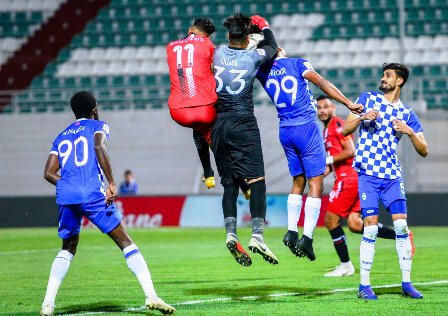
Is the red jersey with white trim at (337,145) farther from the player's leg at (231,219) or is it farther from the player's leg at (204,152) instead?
the player's leg at (231,219)

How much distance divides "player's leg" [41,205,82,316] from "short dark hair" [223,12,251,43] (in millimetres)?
2478

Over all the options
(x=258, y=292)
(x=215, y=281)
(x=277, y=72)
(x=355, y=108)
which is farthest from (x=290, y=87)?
(x=215, y=281)

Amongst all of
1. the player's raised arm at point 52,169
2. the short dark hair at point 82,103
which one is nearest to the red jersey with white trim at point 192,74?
the short dark hair at point 82,103

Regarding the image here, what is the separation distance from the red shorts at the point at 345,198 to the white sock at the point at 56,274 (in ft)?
15.5

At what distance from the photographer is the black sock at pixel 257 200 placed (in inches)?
374

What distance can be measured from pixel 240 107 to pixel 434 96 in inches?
628

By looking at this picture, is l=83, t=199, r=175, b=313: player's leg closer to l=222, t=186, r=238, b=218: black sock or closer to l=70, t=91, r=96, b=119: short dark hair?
l=70, t=91, r=96, b=119: short dark hair

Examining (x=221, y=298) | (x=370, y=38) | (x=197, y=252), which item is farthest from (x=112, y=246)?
(x=370, y=38)

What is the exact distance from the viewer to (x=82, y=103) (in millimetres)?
8516

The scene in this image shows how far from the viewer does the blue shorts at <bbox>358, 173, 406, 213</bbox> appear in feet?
30.3

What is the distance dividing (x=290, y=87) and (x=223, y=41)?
18.7m

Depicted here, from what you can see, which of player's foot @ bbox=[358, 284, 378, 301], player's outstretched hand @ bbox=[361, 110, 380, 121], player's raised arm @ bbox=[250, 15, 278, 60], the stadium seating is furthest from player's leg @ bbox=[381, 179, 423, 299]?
the stadium seating

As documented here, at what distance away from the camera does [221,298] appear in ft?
31.1

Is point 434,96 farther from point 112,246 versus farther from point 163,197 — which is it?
point 112,246
